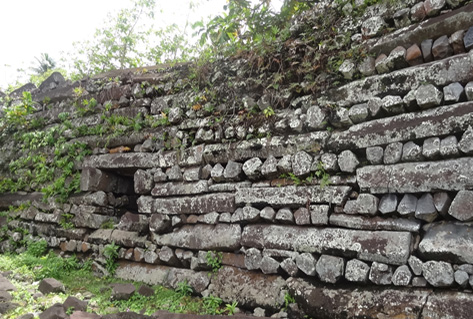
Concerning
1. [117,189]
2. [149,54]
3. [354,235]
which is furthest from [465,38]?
[149,54]

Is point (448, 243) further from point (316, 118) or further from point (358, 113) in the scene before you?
point (316, 118)

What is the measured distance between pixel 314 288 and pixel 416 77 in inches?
93.5

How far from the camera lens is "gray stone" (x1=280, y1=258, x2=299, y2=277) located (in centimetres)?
398

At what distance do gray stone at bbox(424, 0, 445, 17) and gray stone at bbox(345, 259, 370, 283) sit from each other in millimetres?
2630

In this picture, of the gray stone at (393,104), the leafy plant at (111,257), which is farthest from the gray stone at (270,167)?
the leafy plant at (111,257)

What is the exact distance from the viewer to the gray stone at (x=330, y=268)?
3.64 meters

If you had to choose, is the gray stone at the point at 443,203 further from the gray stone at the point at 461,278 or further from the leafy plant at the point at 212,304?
the leafy plant at the point at 212,304

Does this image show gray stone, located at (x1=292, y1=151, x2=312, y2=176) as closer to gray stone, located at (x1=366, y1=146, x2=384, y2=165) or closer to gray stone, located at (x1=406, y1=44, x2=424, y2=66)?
gray stone, located at (x1=366, y1=146, x2=384, y2=165)

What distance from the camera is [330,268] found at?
146 inches

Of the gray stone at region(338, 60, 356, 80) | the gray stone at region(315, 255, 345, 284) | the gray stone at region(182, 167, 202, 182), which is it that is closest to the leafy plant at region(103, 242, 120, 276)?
the gray stone at region(182, 167, 202, 182)

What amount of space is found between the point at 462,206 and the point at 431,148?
1.86 ft

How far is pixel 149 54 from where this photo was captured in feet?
64.7

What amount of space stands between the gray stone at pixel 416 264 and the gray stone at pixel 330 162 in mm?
1162

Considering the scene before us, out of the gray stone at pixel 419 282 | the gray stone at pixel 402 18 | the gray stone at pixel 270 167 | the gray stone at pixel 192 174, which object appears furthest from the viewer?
the gray stone at pixel 192 174
